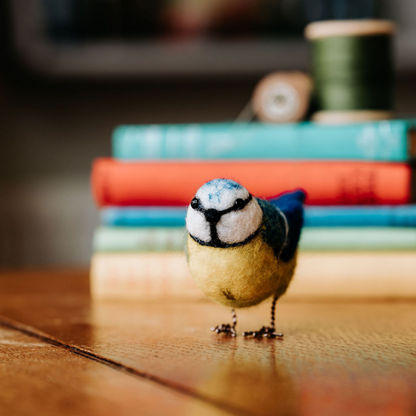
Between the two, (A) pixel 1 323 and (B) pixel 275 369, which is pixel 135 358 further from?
(A) pixel 1 323

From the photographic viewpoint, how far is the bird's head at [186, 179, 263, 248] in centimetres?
42

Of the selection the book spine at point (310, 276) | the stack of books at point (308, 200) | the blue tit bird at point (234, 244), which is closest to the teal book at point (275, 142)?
the stack of books at point (308, 200)

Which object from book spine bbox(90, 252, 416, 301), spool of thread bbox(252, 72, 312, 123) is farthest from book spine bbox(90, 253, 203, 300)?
spool of thread bbox(252, 72, 312, 123)

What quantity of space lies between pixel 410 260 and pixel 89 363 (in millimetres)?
399

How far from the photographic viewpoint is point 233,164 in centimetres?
70

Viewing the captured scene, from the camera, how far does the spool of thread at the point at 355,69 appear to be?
2.54ft

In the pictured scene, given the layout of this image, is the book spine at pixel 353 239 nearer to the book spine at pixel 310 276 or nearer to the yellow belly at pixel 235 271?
the book spine at pixel 310 276

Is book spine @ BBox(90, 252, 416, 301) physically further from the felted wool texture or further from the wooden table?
the felted wool texture

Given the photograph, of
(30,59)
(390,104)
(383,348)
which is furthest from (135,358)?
(30,59)

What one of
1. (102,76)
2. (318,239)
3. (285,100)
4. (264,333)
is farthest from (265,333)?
(102,76)

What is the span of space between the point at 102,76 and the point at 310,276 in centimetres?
72

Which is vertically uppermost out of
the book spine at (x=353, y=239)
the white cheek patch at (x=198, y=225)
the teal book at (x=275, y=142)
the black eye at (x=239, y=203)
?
the teal book at (x=275, y=142)

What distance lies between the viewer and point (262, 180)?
27.1 inches

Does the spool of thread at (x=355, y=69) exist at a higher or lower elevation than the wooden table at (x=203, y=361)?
higher
